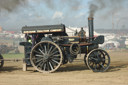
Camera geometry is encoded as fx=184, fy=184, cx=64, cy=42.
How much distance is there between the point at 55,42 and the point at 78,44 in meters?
1.14

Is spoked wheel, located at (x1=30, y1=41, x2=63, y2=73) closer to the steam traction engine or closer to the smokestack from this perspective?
the steam traction engine

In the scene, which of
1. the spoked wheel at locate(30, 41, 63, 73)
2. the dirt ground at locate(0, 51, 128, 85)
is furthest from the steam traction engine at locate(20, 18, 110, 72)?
the dirt ground at locate(0, 51, 128, 85)

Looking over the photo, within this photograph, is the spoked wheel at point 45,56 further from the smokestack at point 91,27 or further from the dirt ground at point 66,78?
the smokestack at point 91,27

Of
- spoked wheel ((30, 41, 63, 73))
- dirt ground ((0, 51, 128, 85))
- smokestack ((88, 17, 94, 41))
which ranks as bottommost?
dirt ground ((0, 51, 128, 85))

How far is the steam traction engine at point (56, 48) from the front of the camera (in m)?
8.82

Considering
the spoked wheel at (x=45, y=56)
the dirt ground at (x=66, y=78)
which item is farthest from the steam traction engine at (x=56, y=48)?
the dirt ground at (x=66, y=78)

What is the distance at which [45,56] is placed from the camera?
8805mm

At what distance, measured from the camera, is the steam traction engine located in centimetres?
882

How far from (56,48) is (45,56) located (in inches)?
25.7

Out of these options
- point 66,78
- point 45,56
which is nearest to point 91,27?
point 45,56

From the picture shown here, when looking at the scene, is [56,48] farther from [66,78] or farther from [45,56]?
[66,78]

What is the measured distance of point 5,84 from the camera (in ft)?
20.0

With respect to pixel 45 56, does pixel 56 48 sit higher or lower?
higher

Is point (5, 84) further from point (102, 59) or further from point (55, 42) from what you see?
point (102, 59)
